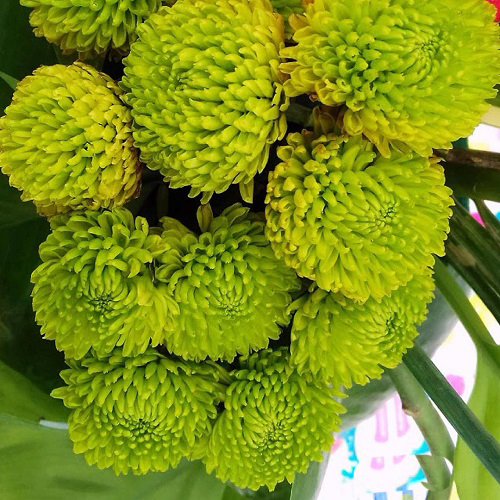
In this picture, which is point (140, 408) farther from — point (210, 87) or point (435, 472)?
point (435, 472)

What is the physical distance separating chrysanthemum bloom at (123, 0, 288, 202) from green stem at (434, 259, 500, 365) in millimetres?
180

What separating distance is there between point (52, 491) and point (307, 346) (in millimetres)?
201

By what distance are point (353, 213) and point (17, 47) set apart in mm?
227

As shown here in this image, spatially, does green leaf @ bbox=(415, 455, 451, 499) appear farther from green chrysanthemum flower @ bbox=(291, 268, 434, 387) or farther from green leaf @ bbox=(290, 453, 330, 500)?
green chrysanthemum flower @ bbox=(291, 268, 434, 387)

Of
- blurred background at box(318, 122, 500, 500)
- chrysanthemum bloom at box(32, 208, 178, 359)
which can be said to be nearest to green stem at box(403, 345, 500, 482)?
chrysanthemum bloom at box(32, 208, 178, 359)

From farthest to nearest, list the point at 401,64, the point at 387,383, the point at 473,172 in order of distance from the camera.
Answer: the point at 387,383
the point at 473,172
the point at 401,64

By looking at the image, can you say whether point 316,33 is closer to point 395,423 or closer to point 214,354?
point 214,354

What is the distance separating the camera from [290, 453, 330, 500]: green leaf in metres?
0.43

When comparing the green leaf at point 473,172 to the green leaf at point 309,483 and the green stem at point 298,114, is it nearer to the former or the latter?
the green stem at point 298,114

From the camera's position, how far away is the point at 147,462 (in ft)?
0.99

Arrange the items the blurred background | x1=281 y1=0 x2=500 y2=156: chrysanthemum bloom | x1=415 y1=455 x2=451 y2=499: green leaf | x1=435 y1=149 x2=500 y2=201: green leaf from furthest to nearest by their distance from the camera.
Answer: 1. the blurred background
2. x1=415 y1=455 x2=451 y2=499: green leaf
3. x1=435 y1=149 x2=500 y2=201: green leaf
4. x1=281 y1=0 x2=500 y2=156: chrysanthemum bloom

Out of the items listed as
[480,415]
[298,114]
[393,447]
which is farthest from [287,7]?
[393,447]

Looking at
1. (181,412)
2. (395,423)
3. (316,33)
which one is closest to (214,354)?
(181,412)

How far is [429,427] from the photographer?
0.42 m
